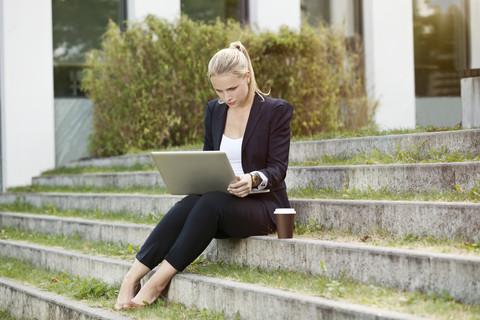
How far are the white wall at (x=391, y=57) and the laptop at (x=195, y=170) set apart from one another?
777cm

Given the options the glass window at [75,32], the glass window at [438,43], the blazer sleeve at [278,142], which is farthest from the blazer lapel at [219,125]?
the glass window at [438,43]

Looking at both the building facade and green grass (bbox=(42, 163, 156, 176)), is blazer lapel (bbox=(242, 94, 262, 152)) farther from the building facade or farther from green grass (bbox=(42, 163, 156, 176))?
the building facade

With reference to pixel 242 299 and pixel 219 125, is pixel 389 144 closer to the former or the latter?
pixel 219 125

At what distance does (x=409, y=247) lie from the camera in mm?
3883

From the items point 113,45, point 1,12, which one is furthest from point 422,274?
point 1,12

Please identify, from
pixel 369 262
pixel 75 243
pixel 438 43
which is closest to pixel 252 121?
pixel 369 262

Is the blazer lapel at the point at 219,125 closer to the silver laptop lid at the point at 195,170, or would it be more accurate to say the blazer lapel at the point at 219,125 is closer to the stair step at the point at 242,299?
the silver laptop lid at the point at 195,170

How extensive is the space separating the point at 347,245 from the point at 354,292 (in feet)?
1.43

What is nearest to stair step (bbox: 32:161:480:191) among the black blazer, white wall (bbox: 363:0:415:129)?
the black blazer

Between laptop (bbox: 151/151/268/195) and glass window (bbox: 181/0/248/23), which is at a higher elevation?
glass window (bbox: 181/0/248/23)

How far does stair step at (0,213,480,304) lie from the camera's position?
3402 mm

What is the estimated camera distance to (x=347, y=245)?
13.2ft

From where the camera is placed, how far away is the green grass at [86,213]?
6.26 meters

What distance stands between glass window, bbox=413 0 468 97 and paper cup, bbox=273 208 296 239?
855 centimetres
